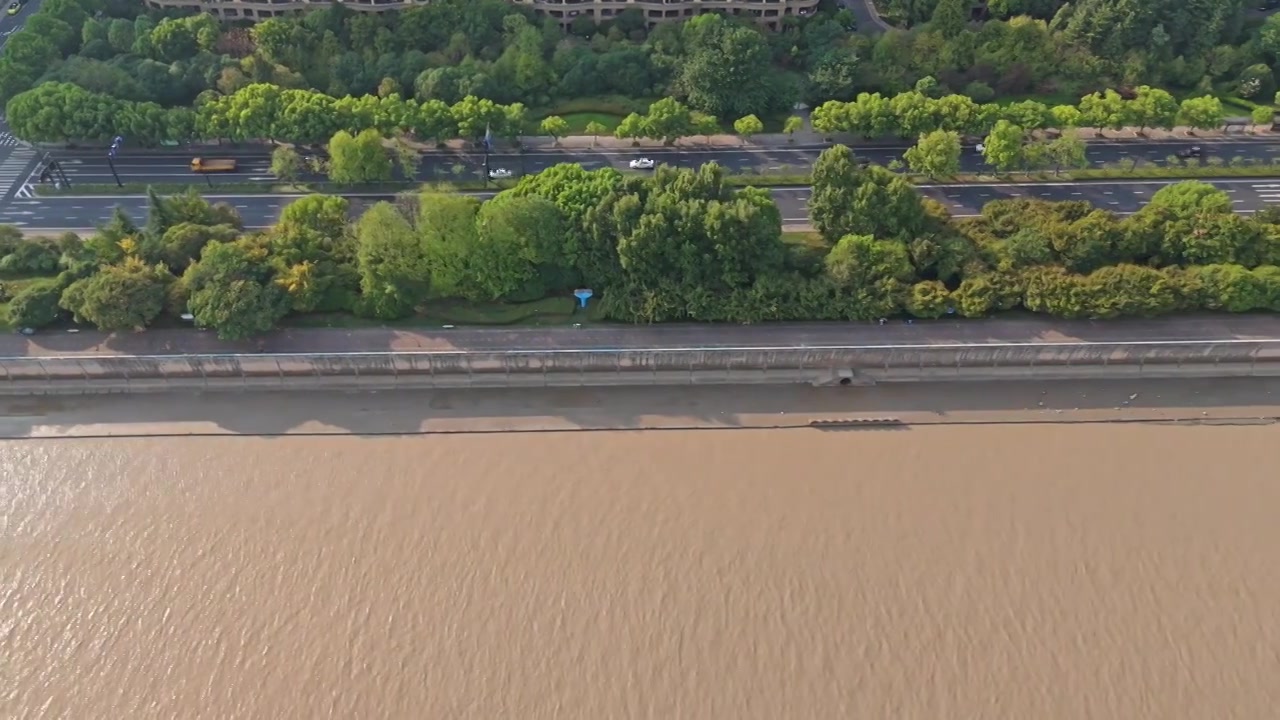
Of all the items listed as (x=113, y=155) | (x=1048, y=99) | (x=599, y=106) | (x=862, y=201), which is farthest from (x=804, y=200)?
(x=113, y=155)

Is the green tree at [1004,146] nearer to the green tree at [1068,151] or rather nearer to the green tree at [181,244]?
the green tree at [1068,151]

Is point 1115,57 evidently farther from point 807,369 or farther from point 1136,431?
point 807,369

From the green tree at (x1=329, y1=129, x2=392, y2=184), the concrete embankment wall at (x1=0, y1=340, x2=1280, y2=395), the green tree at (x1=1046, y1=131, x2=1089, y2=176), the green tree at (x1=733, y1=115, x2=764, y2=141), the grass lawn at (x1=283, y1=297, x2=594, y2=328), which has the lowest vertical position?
the concrete embankment wall at (x1=0, y1=340, x2=1280, y2=395)

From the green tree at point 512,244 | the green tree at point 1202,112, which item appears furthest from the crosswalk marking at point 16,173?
the green tree at point 1202,112

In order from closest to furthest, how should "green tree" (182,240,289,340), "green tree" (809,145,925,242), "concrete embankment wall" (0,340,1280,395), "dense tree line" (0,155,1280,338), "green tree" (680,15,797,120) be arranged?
"green tree" (182,240,289,340), "concrete embankment wall" (0,340,1280,395), "dense tree line" (0,155,1280,338), "green tree" (809,145,925,242), "green tree" (680,15,797,120)

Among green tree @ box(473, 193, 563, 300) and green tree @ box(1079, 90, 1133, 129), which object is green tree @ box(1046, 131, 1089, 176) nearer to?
green tree @ box(1079, 90, 1133, 129)

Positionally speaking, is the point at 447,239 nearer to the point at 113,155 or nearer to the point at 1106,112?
the point at 113,155

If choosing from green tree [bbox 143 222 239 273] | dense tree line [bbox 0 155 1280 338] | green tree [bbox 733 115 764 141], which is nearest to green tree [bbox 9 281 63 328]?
dense tree line [bbox 0 155 1280 338]
